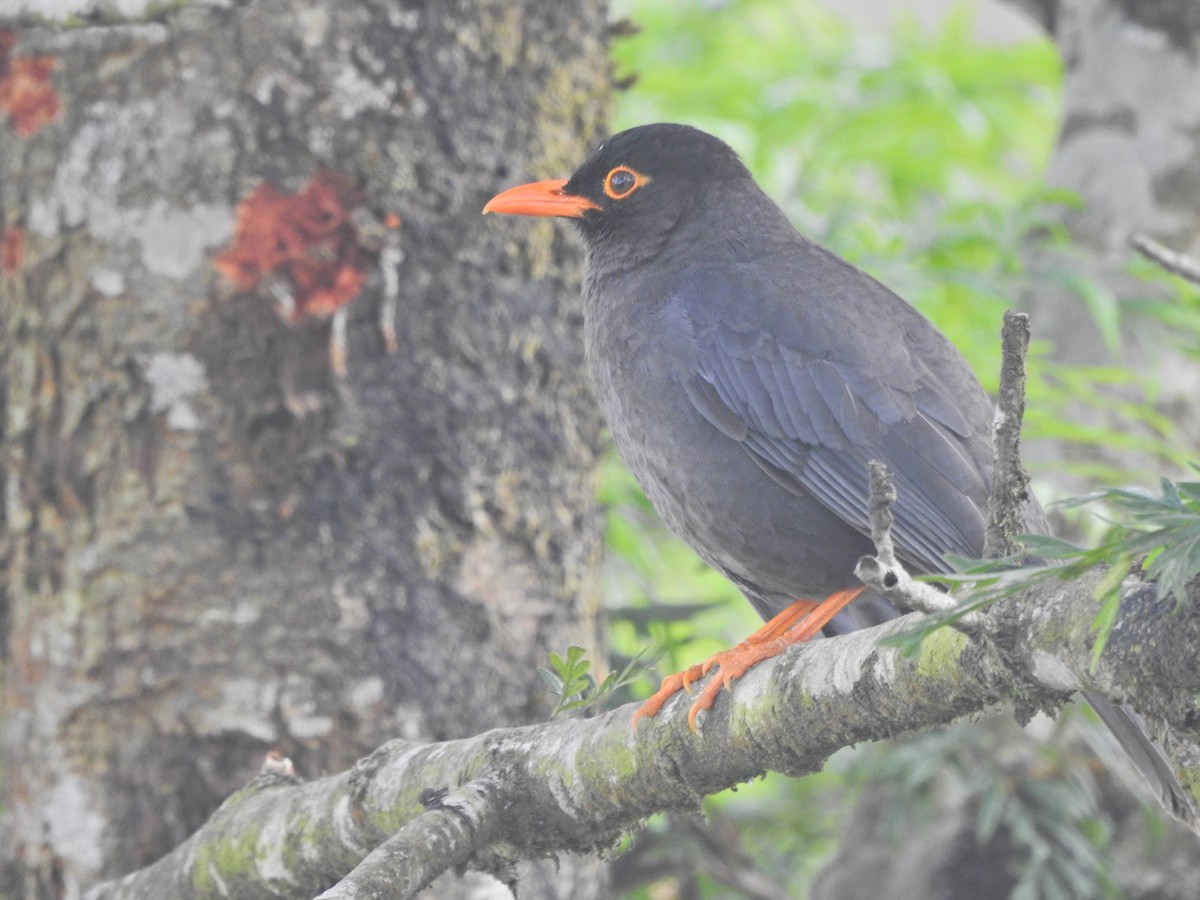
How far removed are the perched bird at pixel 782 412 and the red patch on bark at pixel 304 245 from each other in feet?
1.42

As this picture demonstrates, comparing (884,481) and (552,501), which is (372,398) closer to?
(552,501)

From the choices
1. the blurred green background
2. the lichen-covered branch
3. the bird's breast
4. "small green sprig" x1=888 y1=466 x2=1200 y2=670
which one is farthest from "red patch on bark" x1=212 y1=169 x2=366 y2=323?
"small green sprig" x1=888 y1=466 x2=1200 y2=670

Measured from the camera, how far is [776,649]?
313cm

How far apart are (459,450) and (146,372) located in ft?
2.82

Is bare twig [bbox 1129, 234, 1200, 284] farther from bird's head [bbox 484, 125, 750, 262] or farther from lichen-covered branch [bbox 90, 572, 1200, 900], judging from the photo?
bird's head [bbox 484, 125, 750, 262]

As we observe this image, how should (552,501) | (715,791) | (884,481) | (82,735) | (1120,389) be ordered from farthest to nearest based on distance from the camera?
1. (1120,389)
2. (552,501)
3. (82,735)
4. (715,791)
5. (884,481)

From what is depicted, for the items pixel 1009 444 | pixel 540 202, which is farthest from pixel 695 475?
pixel 1009 444

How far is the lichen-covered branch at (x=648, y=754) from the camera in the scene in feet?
6.16

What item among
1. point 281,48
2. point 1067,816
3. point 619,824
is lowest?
point 1067,816

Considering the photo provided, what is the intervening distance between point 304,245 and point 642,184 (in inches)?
42.2

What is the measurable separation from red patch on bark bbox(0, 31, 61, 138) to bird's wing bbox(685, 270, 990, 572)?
75.1 inches

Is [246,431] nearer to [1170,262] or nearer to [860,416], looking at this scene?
[860,416]

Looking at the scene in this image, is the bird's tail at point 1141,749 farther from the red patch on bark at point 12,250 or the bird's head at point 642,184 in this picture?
the red patch on bark at point 12,250

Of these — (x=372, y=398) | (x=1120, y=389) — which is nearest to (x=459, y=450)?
(x=372, y=398)
